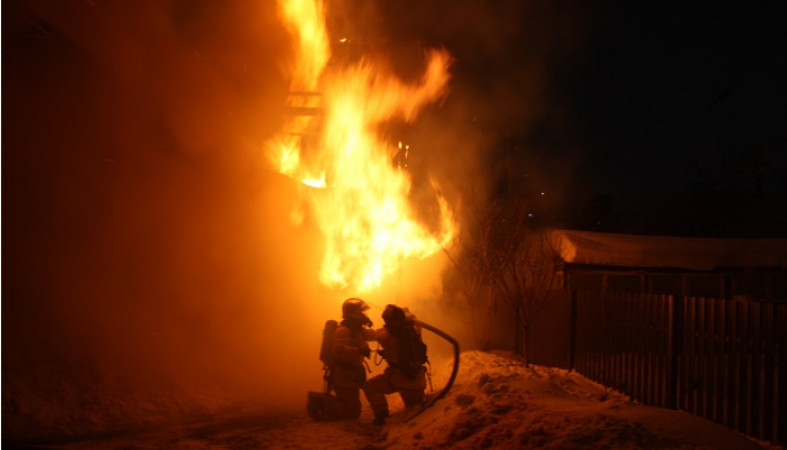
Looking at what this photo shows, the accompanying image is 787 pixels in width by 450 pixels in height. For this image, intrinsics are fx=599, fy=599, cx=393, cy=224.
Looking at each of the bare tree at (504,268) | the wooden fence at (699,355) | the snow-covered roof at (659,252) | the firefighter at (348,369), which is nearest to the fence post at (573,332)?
the wooden fence at (699,355)

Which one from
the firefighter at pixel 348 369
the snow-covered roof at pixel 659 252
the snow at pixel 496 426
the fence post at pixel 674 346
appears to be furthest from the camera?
the snow-covered roof at pixel 659 252

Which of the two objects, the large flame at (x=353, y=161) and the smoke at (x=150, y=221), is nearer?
the smoke at (x=150, y=221)

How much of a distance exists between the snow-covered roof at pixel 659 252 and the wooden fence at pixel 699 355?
5.58 meters

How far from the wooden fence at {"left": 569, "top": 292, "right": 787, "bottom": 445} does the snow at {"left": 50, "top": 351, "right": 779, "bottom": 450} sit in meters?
0.34

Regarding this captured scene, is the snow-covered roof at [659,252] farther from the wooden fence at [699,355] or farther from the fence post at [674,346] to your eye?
the fence post at [674,346]

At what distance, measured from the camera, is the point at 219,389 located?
10.3m

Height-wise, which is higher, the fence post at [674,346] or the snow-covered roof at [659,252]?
the snow-covered roof at [659,252]

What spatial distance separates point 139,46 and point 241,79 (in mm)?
2622

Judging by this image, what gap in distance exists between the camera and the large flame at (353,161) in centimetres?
1450

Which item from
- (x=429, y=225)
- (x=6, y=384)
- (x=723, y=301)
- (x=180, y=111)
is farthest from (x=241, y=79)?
(x=723, y=301)

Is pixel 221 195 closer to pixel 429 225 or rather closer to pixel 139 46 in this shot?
pixel 139 46

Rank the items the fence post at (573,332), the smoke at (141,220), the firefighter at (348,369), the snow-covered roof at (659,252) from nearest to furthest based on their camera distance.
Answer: the firefighter at (348,369) < the smoke at (141,220) < the fence post at (573,332) < the snow-covered roof at (659,252)

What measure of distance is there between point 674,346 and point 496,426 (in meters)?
2.94

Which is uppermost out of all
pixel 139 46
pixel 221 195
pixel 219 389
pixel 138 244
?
pixel 139 46
